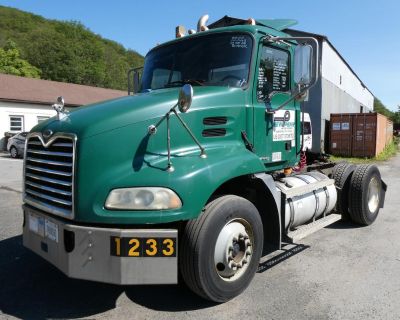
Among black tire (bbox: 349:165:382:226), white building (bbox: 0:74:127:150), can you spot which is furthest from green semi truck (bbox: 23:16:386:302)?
white building (bbox: 0:74:127:150)

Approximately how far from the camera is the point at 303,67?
495cm

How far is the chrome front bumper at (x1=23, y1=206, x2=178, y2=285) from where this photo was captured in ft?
10.8

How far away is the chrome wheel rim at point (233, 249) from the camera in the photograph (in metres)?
3.78

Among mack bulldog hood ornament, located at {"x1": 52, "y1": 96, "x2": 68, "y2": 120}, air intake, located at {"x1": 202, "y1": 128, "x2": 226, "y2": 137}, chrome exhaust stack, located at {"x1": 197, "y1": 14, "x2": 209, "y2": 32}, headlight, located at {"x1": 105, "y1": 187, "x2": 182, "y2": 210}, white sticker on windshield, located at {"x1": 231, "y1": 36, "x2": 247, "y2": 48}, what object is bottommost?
headlight, located at {"x1": 105, "y1": 187, "x2": 182, "y2": 210}

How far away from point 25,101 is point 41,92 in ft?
10.8

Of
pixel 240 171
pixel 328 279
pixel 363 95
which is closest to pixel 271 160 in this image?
pixel 240 171

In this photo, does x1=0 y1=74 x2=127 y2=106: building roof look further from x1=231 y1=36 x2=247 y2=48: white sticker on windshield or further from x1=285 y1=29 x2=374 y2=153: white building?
x1=231 y1=36 x2=247 y2=48: white sticker on windshield

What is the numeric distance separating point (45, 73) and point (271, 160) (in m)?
64.2

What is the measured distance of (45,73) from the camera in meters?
62.8

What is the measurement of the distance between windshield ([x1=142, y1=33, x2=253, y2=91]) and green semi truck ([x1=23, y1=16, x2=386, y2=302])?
13 millimetres

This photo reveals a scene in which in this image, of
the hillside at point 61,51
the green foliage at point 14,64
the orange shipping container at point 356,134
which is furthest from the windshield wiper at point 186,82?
the hillside at point 61,51

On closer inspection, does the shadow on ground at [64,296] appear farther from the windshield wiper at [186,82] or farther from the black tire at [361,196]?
the black tire at [361,196]

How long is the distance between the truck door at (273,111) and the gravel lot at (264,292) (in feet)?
4.35

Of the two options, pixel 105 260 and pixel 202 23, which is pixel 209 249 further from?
pixel 202 23
